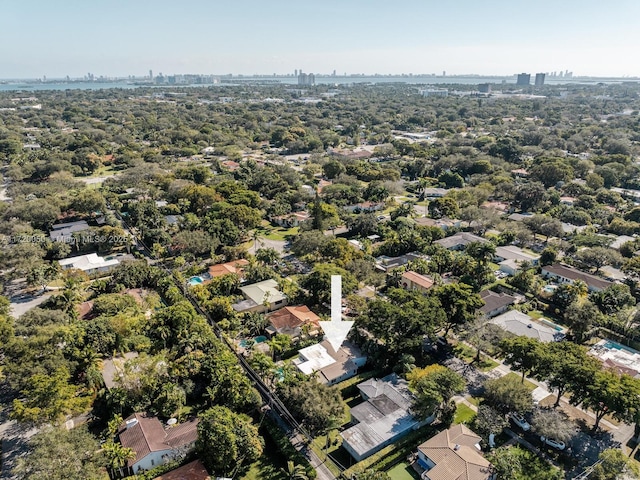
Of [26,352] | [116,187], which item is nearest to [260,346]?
[26,352]

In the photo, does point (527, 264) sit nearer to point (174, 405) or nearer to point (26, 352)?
point (174, 405)

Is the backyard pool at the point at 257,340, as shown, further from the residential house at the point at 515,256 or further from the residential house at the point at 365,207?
the residential house at the point at 365,207

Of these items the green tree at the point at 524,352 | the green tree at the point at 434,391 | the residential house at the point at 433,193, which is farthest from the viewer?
the residential house at the point at 433,193

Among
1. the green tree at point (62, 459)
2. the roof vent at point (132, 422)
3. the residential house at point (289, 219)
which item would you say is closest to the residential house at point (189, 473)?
the green tree at point (62, 459)

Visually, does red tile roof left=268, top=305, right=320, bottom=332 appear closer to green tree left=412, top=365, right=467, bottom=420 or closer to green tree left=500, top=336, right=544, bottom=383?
green tree left=412, top=365, right=467, bottom=420

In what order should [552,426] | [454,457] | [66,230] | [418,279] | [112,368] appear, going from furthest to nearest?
[66,230]
[418,279]
[112,368]
[552,426]
[454,457]

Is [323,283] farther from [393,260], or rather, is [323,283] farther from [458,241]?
[458,241]

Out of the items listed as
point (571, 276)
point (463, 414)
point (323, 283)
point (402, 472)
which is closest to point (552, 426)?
point (463, 414)
